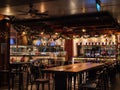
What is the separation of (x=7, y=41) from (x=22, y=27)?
112 inches

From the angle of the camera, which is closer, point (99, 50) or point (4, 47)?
point (4, 47)

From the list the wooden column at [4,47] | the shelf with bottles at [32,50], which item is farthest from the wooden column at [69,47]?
the wooden column at [4,47]

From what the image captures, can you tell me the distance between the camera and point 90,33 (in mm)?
13516

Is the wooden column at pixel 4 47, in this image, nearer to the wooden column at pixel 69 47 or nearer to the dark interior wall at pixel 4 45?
the dark interior wall at pixel 4 45

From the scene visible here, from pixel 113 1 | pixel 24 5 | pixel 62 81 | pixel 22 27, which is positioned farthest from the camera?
pixel 22 27

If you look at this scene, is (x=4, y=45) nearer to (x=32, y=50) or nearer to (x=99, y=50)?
(x=32, y=50)

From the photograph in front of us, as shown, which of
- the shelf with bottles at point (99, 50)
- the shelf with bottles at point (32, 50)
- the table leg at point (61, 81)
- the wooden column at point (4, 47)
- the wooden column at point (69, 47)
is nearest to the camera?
the table leg at point (61, 81)

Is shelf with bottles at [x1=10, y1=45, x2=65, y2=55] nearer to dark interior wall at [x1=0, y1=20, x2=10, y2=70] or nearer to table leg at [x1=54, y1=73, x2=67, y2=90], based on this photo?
dark interior wall at [x1=0, y1=20, x2=10, y2=70]

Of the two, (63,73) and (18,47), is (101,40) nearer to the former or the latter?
(18,47)

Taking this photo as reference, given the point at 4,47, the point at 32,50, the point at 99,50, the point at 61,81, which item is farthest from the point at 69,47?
the point at 61,81

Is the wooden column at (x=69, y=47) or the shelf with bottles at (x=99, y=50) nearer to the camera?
the shelf with bottles at (x=99, y=50)

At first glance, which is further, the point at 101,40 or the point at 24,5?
the point at 101,40

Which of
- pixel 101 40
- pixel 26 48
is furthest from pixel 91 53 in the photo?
pixel 26 48

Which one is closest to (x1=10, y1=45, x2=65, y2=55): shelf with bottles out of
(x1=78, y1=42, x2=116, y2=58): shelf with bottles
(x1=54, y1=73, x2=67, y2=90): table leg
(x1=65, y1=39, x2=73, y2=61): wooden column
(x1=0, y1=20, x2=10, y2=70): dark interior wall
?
(x1=65, y1=39, x2=73, y2=61): wooden column
